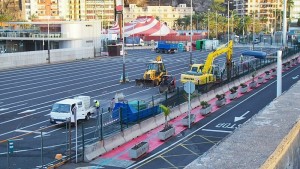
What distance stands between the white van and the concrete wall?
107 feet

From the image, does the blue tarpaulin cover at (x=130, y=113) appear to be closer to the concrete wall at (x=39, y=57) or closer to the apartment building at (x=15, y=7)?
the concrete wall at (x=39, y=57)

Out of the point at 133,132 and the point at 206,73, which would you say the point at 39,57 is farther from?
the point at 133,132

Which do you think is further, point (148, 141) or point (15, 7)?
point (15, 7)

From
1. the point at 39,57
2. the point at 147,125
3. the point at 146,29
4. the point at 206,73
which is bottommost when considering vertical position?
the point at 147,125

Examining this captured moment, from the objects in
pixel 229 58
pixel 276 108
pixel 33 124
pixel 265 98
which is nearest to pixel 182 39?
pixel 229 58

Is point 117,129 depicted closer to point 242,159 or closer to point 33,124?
point 33,124

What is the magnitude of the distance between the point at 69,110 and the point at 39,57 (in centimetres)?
4023

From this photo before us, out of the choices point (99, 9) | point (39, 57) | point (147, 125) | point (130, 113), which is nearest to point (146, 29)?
point (39, 57)

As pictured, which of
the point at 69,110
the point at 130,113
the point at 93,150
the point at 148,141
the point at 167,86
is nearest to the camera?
the point at 93,150

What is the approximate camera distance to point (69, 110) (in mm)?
26641

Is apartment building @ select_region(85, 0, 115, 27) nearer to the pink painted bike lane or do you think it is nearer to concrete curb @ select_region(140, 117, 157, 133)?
the pink painted bike lane

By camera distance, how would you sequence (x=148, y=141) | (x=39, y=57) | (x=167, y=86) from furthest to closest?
1. (x=39, y=57)
2. (x=167, y=86)
3. (x=148, y=141)

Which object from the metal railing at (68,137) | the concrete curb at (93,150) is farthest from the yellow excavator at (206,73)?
the concrete curb at (93,150)

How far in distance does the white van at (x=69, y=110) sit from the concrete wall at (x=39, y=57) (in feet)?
107
